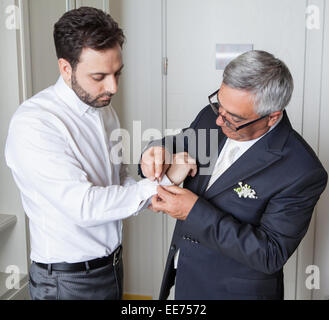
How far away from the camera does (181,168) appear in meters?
1.42

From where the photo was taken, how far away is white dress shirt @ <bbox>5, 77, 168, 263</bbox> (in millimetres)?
1187

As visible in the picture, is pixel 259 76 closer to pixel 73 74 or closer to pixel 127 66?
pixel 73 74

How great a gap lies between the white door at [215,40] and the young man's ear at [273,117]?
1.29 metres

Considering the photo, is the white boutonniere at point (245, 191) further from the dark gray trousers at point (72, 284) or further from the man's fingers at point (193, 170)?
the dark gray trousers at point (72, 284)

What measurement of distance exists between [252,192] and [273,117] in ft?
0.80

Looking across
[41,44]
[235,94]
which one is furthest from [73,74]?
[41,44]

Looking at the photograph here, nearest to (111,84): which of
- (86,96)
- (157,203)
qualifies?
(86,96)

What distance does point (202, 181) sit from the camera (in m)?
1.48

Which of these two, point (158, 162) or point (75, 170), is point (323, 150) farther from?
point (75, 170)

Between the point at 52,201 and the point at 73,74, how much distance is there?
1.28 feet

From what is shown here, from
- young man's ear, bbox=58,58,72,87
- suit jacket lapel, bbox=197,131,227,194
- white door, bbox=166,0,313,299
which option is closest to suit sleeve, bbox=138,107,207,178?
suit jacket lapel, bbox=197,131,227,194
